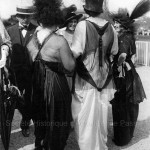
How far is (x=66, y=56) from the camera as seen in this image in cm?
319

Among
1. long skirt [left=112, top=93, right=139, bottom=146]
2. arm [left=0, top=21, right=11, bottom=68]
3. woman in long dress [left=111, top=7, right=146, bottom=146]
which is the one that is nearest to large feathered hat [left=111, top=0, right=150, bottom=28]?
woman in long dress [left=111, top=7, right=146, bottom=146]

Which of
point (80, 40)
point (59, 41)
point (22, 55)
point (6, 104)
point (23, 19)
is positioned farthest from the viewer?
point (23, 19)

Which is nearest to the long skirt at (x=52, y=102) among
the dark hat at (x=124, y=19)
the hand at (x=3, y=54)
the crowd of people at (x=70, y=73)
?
the crowd of people at (x=70, y=73)

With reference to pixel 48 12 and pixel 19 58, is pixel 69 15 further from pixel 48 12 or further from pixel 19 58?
pixel 48 12

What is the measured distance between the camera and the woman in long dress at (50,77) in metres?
3.19

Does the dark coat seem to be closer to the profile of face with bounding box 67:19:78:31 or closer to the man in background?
the man in background

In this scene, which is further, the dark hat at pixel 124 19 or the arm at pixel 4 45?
the dark hat at pixel 124 19

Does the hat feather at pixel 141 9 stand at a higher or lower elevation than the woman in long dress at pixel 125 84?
higher

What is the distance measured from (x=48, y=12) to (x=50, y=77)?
69 cm

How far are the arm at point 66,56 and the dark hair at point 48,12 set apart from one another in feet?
0.77

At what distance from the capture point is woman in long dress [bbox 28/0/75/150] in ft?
10.5

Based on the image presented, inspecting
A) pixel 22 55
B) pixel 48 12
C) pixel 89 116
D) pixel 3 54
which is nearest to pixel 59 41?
pixel 48 12

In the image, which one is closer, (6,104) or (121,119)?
(6,104)

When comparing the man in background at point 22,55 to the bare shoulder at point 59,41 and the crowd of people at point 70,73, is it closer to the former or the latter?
the crowd of people at point 70,73
